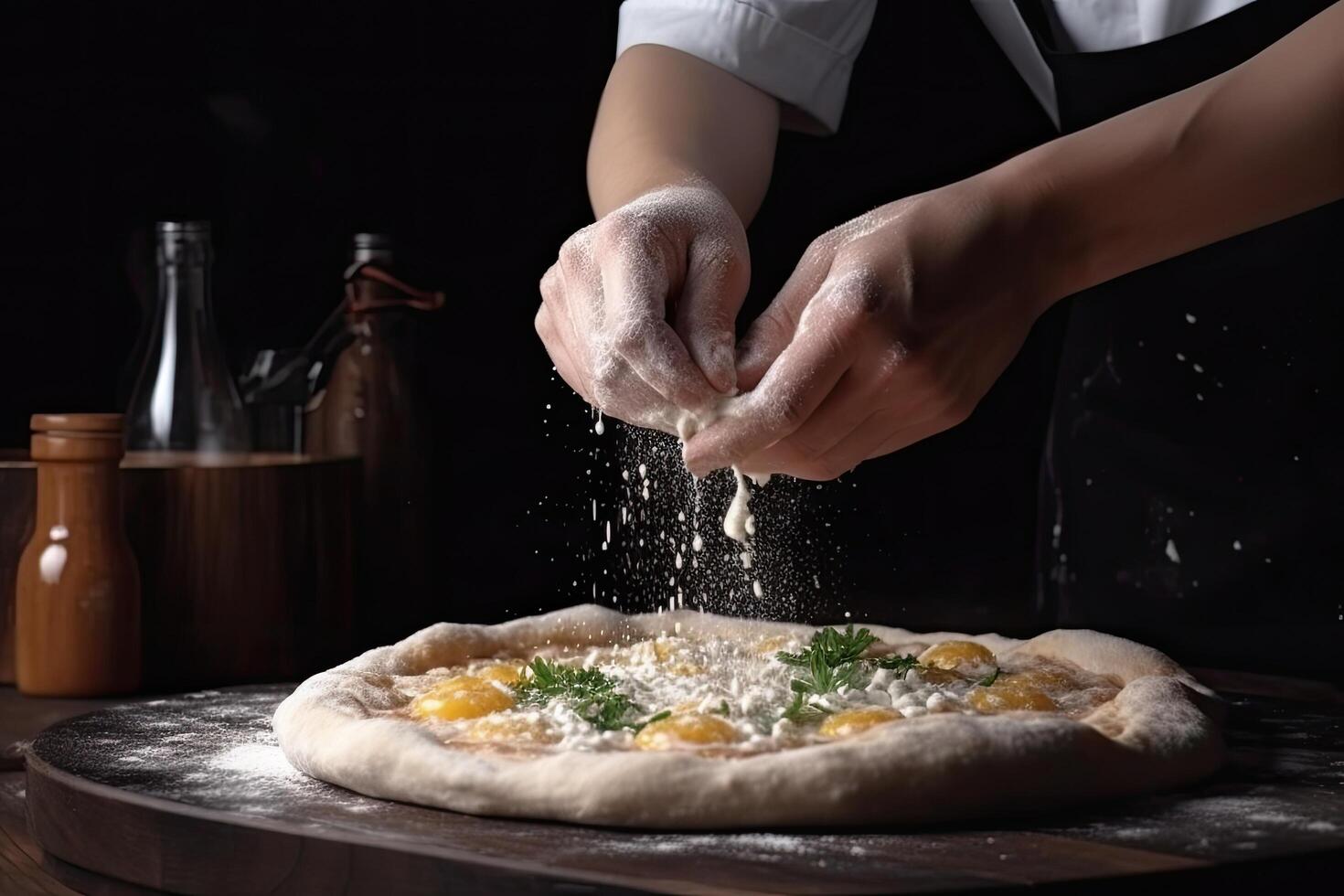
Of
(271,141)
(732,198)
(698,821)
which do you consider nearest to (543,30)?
(271,141)

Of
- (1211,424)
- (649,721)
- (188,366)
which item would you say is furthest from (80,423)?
(1211,424)

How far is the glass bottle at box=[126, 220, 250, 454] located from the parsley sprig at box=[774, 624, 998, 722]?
1.01 m

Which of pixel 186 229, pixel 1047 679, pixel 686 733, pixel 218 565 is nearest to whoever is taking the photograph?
pixel 686 733

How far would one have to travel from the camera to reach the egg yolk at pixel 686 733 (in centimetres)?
121

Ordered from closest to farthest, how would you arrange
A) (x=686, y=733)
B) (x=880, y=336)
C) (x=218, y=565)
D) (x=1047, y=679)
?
(x=686, y=733)
(x=880, y=336)
(x=1047, y=679)
(x=218, y=565)

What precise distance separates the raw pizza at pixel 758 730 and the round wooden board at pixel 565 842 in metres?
0.02

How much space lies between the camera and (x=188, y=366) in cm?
219

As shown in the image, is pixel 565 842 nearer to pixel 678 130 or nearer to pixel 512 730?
pixel 512 730

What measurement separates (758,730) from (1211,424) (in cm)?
92

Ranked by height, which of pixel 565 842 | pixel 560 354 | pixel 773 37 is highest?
pixel 773 37

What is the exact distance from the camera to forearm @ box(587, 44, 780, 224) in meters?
1.81

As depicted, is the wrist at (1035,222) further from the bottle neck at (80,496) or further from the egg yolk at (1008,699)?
the bottle neck at (80,496)

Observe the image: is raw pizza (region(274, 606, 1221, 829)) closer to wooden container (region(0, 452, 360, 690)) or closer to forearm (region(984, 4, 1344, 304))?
wooden container (region(0, 452, 360, 690))

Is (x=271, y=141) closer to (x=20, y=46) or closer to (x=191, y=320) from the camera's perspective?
(x=20, y=46)
